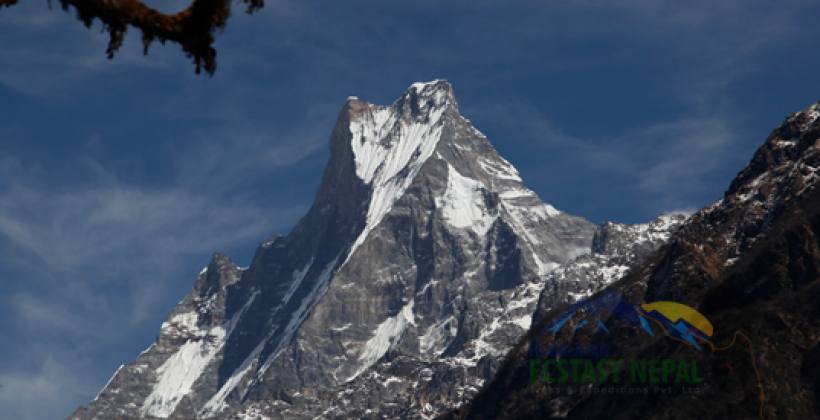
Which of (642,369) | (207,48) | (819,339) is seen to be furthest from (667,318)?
(207,48)

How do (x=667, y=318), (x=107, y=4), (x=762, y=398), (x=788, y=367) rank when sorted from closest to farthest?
(x=107, y=4)
(x=762, y=398)
(x=788, y=367)
(x=667, y=318)

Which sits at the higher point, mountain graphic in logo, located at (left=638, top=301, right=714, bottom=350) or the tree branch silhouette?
mountain graphic in logo, located at (left=638, top=301, right=714, bottom=350)

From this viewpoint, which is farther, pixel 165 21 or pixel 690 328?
pixel 690 328

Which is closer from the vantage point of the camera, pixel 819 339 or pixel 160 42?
pixel 160 42

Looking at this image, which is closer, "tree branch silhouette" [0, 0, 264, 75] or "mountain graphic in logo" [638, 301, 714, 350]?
"tree branch silhouette" [0, 0, 264, 75]

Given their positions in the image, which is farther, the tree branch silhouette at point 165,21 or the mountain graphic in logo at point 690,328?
the mountain graphic in logo at point 690,328

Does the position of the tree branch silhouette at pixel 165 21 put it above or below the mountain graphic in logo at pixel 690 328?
below

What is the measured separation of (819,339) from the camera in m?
180

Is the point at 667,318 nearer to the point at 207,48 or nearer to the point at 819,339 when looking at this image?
the point at 819,339

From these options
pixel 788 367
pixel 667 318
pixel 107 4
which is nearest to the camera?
pixel 107 4

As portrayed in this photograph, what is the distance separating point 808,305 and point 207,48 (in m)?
186

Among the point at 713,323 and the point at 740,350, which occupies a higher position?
the point at 713,323

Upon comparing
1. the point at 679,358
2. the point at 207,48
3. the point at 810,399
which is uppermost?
the point at 679,358

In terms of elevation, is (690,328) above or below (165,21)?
above
